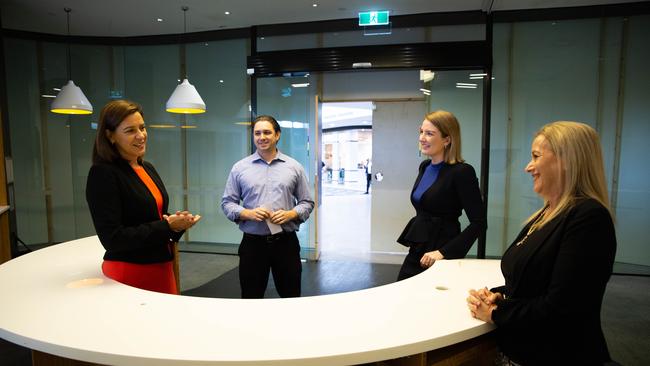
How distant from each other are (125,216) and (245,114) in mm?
3933

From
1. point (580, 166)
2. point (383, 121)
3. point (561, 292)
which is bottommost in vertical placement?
point (561, 292)

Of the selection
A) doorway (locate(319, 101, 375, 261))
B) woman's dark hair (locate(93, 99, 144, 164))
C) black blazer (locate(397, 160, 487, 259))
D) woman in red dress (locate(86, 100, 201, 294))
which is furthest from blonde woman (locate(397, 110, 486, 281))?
doorway (locate(319, 101, 375, 261))

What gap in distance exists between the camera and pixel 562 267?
1125 millimetres

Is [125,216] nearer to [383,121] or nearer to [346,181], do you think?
[383,121]

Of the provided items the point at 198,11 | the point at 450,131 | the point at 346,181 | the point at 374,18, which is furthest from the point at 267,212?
the point at 346,181

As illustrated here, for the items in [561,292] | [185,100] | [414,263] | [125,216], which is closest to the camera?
[561,292]

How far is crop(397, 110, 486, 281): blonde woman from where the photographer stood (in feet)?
6.79

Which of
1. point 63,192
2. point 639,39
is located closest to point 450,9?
point 639,39

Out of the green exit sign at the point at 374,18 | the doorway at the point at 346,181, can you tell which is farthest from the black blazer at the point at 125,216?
the doorway at the point at 346,181

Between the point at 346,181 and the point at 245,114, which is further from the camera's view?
the point at 346,181

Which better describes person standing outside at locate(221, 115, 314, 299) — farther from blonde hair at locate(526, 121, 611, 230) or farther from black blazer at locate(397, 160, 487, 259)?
blonde hair at locate(526, 121, 611, 230)

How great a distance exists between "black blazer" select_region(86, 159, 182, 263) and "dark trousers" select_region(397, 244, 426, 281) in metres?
1.32

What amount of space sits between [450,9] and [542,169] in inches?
149

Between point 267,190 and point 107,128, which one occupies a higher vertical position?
point 107,128
